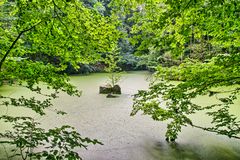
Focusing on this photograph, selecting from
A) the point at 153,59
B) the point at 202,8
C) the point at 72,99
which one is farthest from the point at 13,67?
the point at 153,59

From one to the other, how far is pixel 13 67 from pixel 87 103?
4008mm

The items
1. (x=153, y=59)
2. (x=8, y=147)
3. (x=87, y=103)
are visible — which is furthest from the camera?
(x=153, y=59)

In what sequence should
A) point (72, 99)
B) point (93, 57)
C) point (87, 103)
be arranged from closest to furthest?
point (93, 57), point (87, 103), point (72, 99)

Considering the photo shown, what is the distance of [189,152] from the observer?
330 cm

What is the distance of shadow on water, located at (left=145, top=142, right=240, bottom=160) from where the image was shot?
10.3 feet

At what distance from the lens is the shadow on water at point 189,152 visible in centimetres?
314

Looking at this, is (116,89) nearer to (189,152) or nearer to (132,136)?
(132,136)

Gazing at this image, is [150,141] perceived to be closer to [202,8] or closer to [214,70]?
[214,70]

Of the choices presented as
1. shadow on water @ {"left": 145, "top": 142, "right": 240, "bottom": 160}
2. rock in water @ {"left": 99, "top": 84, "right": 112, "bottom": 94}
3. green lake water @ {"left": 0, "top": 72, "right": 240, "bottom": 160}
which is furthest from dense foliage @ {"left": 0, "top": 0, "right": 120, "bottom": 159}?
rock in water @ {"left": 99, "top": 84, "right": 112, "bottom": 94}

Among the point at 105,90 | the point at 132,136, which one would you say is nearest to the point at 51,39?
the point at 132,136

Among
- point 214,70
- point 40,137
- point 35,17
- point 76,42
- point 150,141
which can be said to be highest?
point 35,17

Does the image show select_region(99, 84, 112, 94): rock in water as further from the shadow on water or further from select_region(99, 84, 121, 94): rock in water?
the shadow on water

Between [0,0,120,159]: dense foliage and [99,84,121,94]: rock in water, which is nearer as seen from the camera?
[0,0,120,159]: dense foliage

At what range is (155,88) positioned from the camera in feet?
8.74
